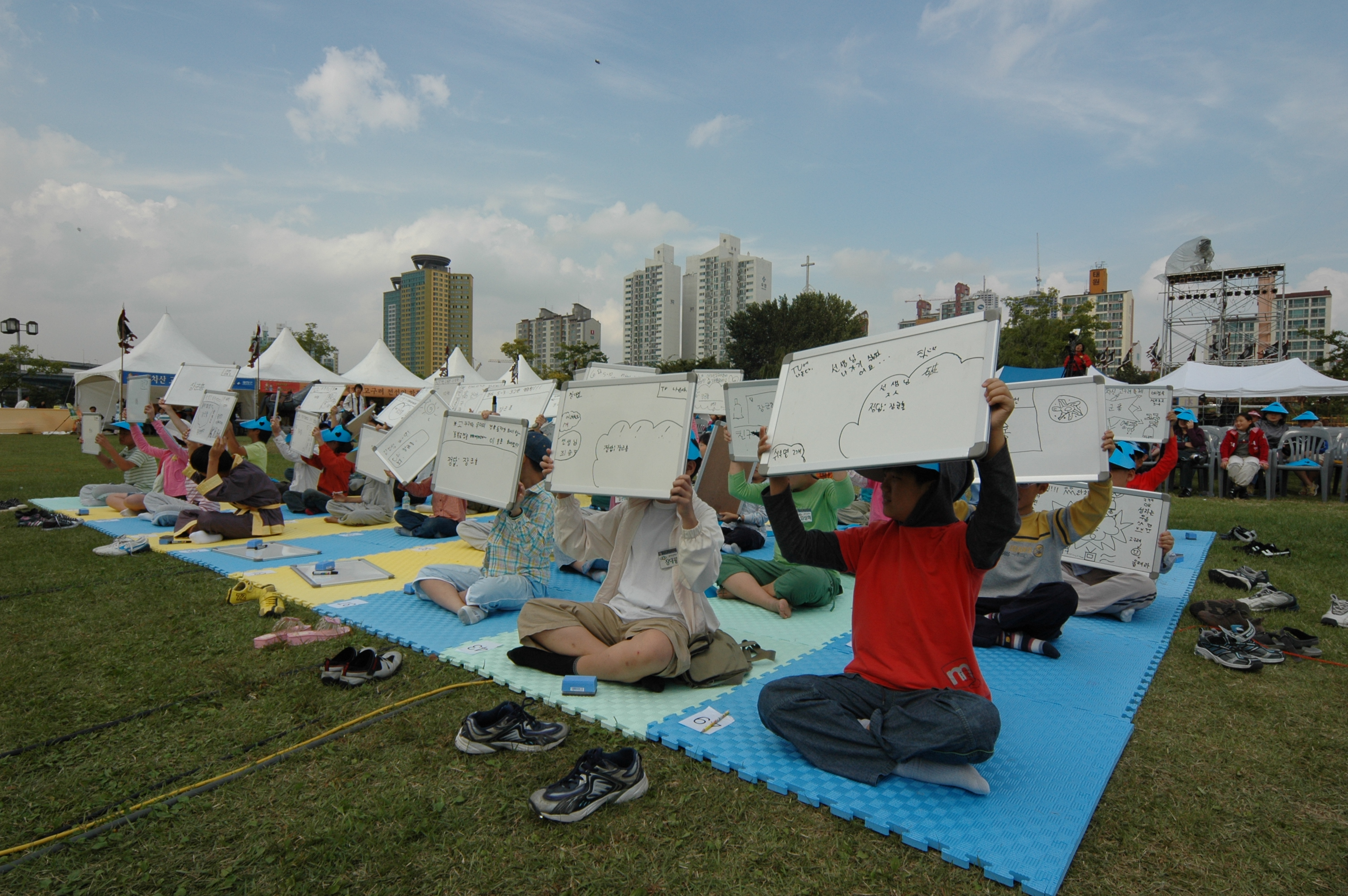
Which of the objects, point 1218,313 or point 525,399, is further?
point 1218,313

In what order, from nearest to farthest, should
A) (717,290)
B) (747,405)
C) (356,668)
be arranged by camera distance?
(356,668)
(747,405)
(717,290)

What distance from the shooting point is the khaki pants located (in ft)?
13.1

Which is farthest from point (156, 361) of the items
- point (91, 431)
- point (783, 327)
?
point (783, 327)

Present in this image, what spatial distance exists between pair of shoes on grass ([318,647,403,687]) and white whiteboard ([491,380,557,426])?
594cm

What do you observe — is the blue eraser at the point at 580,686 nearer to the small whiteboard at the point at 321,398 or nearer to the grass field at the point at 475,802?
the grass field at the point at 475,802

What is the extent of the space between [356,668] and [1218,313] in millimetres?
53522

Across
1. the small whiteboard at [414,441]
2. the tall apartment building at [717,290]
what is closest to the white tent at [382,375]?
the small whiteboard at [414,441]

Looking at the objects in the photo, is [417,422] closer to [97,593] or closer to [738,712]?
[97,593]

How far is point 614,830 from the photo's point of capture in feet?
8.83

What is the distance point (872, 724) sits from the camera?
3064mm

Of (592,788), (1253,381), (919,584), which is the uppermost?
(1253,381)

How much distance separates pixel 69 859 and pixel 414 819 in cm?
113

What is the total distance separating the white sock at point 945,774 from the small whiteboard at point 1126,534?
10.8ft

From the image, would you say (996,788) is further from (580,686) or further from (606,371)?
(606,371)
